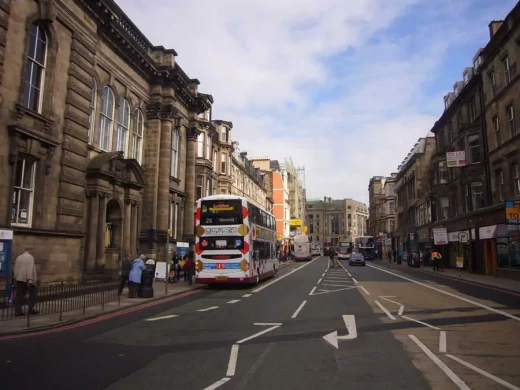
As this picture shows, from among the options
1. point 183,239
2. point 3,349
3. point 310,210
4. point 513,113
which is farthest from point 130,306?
point 310,210

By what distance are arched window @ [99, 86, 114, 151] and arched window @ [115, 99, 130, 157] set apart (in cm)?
102

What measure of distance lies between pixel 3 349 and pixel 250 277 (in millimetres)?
12628

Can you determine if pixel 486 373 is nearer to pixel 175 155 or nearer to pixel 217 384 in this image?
pixel 217 384

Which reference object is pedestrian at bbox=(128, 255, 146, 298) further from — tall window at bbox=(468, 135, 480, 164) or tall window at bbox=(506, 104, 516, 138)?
tall window at bbox=(468, 135, 480, 164)

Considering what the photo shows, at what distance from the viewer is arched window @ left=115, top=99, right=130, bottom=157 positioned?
78.1 feet

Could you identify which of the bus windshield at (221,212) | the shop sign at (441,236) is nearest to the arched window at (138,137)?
the bus windshield at (221,212)

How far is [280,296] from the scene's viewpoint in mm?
17109

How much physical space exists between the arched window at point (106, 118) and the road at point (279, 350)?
11346mm

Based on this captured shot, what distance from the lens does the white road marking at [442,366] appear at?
5816mm

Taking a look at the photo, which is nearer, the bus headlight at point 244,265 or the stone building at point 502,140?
the bus headlight at point 244,265

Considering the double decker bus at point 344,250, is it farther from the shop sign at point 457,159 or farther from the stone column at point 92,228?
the stone column at point 92,228

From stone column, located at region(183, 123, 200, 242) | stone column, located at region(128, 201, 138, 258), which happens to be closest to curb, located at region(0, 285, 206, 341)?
stone column, located at region(128, 201, 138, 258)

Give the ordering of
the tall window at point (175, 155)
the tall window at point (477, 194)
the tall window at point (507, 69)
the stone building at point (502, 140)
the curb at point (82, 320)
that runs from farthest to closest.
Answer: the tall window at point (477, 194) < the tall window at point (175, 155) < the tall window at point (507, 69) < the stone building at point (502, 140) < the curb at point (82, 320)

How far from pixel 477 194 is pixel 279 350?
3053cm
